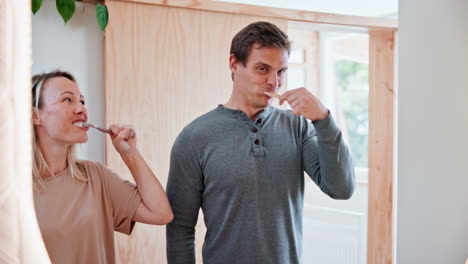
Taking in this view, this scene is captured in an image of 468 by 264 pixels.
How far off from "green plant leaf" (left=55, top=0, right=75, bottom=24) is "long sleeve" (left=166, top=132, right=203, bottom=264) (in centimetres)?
17

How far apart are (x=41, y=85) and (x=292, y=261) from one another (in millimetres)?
322

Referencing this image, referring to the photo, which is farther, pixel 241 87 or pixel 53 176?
pixel 241 87

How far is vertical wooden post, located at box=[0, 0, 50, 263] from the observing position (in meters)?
0.08

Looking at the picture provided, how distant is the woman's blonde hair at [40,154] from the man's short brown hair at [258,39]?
7.6 inches

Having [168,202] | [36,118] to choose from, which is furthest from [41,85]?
[168,202]

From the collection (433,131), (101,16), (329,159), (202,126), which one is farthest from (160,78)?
(433,131)

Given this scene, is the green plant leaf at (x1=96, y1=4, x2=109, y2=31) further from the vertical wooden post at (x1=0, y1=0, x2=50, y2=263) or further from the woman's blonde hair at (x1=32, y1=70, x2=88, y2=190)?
the vertical wooden post at (x1=0, y1=0, x2=50, y2=263)

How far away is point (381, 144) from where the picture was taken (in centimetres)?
73

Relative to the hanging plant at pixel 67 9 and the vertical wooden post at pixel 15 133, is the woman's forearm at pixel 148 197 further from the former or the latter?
the vertical wooden post at pixel 15 133

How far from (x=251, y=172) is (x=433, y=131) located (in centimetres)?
23

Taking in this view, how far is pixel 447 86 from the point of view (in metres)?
0.27

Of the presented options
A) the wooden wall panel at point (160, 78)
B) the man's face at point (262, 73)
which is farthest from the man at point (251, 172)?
the wooden wall panel at point (160, 78)

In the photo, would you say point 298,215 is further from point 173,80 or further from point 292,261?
point 173,80

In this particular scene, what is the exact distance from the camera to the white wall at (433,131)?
0.27m
